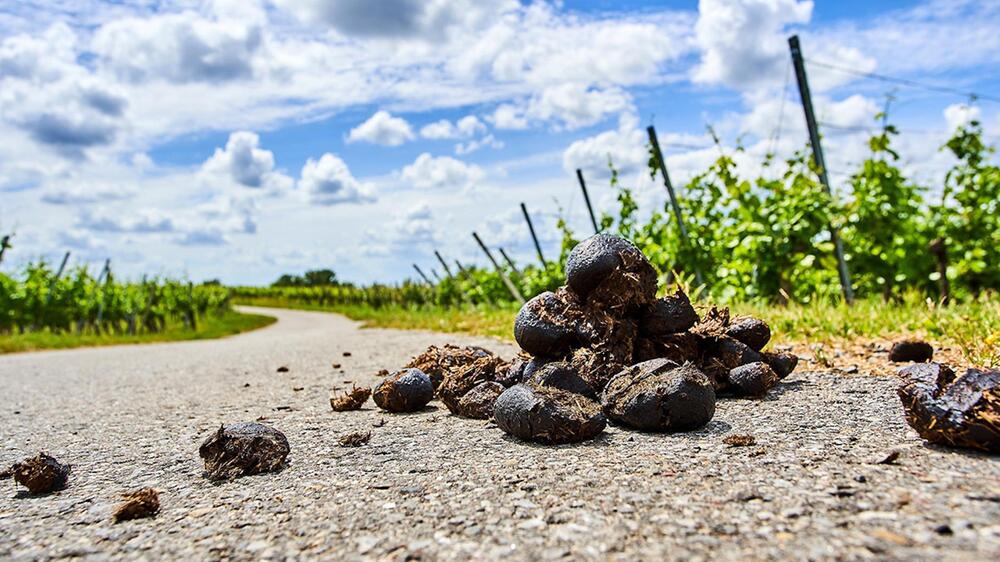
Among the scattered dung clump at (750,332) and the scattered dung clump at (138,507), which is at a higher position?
the scattered dung clump at (750,332)

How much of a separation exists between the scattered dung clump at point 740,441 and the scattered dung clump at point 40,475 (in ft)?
11.3

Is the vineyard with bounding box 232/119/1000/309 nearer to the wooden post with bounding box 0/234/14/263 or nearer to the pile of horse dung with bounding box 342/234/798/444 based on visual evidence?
the pile of horse dung with bounding box 342/234/798/444

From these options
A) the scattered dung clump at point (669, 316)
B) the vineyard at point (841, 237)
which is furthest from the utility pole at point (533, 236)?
the scattered dung clump at point (669, 316)

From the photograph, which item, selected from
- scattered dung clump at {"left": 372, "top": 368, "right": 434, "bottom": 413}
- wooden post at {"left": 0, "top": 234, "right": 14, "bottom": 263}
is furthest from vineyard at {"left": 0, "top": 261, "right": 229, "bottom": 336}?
scattered dung clump at {"left": 372, "top": 368, "right": 434, "bottom": 413}

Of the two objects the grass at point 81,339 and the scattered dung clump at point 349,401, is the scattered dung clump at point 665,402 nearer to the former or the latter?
the scattered dung clump at point 349,401

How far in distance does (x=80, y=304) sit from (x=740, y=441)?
25.0m

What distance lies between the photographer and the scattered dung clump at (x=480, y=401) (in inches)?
187

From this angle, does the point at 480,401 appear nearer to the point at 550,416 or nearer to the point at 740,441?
the point at 550,416

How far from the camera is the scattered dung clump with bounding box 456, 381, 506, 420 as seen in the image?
476 centimetres

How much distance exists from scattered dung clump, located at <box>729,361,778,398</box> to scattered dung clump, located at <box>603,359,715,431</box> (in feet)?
2.47

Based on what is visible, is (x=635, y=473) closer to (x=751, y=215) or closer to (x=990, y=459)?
(x=990, y=459)

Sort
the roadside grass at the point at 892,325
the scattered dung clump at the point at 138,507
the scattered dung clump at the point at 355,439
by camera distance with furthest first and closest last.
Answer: the roadside grass at the point at 892,325, the scattered dung clump at the point at 355,439, the scattered dung clump at the point at 138,507

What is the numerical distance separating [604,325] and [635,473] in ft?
5.72

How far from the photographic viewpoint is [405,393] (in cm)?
523
